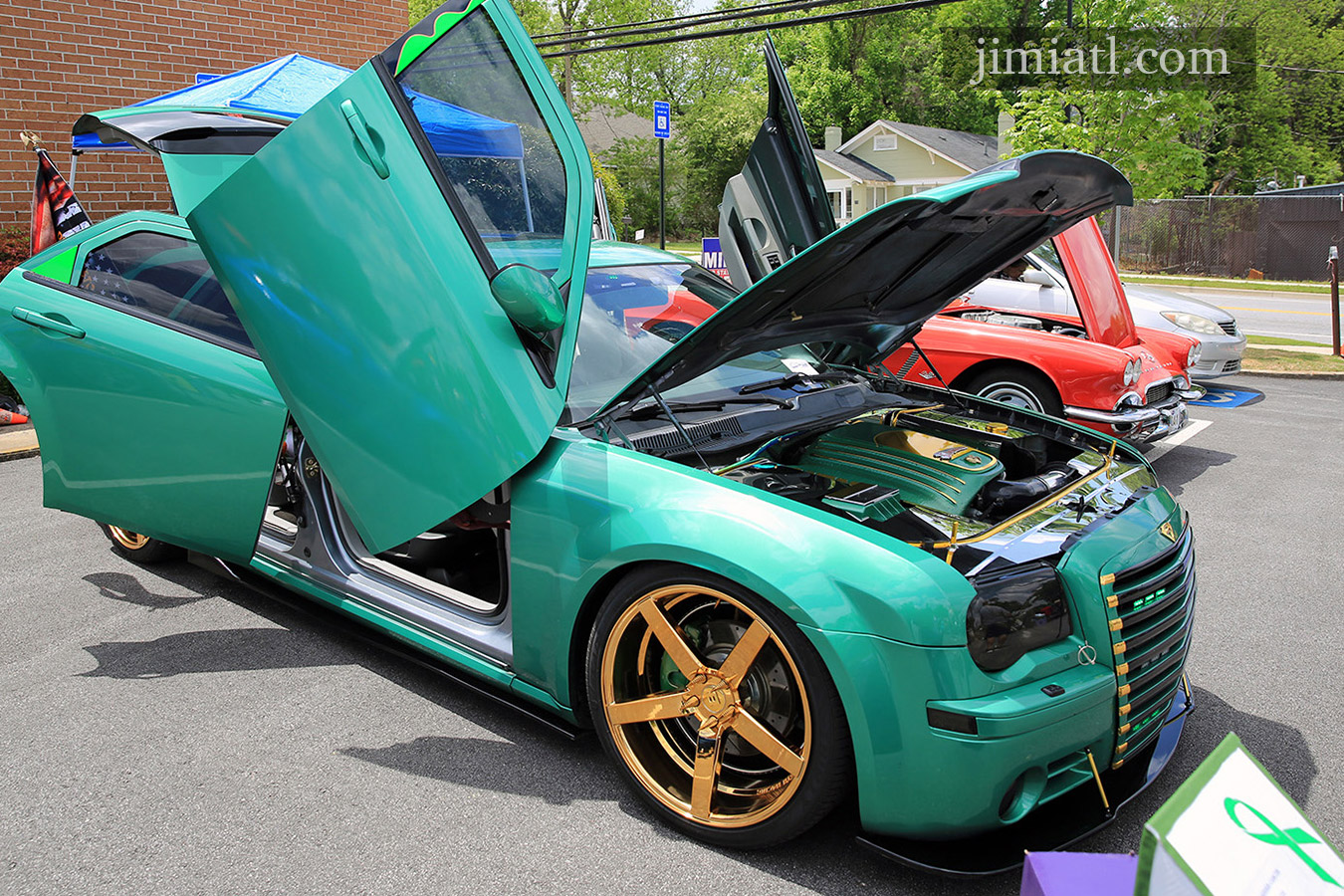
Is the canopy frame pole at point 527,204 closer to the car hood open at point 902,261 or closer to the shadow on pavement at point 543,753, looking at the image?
the car hood open at point 902,261

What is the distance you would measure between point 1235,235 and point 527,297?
3128 cm

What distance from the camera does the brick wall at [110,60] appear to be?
30.6ft

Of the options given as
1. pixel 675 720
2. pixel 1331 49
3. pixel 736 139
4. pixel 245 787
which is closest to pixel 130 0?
pixel 245 787

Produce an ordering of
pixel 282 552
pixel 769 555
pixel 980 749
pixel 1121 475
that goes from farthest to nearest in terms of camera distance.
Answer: pixel 282 552 → pixel 1121 475 → pixel 769 555 → pixel 980 749

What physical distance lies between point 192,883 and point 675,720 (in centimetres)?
133

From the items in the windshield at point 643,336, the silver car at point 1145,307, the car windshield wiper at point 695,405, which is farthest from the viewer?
the silver car at point 1145,307

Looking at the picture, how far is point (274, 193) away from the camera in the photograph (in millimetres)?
2805

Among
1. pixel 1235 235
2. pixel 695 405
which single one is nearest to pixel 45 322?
pixel 695 405

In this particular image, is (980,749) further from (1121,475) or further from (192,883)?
(192,883)

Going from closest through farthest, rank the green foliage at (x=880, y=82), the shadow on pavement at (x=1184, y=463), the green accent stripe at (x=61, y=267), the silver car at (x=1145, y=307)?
the green accent stripe at (x=61, y=267), the shadow on pavement at (x=1184, y=463), the silver car at (x=1145, y=307), the green foliage at (x=880, y=82)

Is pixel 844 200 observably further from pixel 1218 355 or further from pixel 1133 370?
pixel 1133 370

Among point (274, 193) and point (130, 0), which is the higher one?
point (130, 0)

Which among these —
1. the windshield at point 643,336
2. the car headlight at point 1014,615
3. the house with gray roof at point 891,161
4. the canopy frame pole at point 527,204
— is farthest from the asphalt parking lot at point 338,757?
the house with gray roof at point 891,161

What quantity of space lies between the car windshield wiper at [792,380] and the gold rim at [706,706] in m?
1.12
